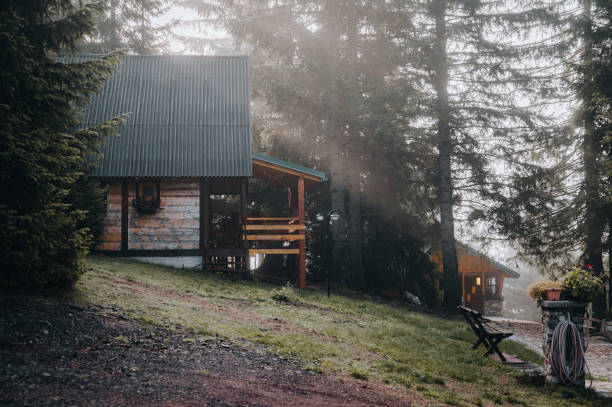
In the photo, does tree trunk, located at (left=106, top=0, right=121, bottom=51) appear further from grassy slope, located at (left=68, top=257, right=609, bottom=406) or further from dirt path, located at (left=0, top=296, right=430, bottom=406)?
dirt path, located at (left=0, top=296, right=430, bottom=406)

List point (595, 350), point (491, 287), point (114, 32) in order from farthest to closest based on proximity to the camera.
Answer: point (491, 287), point (114, 32), point (595, 350)

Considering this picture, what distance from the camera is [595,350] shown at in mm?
11969

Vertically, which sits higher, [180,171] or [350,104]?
[350,104]

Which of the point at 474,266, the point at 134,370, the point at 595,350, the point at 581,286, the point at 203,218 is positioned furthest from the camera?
the point at 474,266

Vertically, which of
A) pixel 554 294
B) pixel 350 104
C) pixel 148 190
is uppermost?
pixel 350 104

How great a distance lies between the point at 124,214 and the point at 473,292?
2051cm

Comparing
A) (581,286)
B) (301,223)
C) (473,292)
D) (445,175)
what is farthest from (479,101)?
(473,292)

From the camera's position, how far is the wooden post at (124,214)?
Result: 14.9 metres

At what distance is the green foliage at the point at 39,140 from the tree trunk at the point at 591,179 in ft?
47.4

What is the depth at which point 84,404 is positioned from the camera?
13.3 feet

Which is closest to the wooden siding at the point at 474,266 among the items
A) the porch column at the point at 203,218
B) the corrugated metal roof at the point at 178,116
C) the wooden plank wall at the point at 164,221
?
the corrugated metal roof at the point at 178,116

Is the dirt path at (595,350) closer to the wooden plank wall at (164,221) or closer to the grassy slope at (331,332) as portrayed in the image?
the grassy slope at (331,332)

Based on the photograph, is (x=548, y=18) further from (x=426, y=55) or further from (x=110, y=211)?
(x=110, y=211)

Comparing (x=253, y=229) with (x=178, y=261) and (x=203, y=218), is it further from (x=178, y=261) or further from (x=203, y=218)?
(x=178, y=261)
